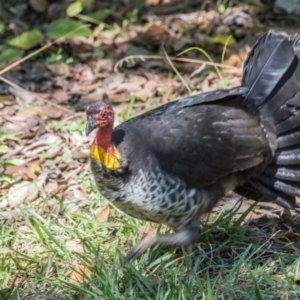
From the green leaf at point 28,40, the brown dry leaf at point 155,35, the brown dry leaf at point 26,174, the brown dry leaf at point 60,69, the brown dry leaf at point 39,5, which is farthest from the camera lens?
the brown dry leaf at point 39,5

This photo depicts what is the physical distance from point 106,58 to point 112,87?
57 centimetres

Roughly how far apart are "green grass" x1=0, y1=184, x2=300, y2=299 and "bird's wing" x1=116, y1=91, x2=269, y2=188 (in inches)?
16.2

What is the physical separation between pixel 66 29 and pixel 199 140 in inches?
101

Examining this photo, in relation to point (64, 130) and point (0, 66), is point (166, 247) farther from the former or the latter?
point (0, 66)

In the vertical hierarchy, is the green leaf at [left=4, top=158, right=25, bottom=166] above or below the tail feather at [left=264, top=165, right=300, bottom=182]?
below

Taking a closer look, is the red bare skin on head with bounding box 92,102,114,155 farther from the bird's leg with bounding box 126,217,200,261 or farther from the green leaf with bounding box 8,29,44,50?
the green leaf with bounding box 8,29,44,50

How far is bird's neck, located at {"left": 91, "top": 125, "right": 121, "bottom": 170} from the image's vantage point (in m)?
4.17

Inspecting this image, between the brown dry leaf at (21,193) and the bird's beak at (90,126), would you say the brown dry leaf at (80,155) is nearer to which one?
the brown dry leaf at (21,193)

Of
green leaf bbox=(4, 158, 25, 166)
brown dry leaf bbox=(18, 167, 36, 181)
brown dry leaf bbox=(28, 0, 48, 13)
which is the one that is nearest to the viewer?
brown dry leaf bbox=(18, 167, 36, 181)

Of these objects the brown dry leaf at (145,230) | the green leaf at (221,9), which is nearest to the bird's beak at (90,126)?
the brown dry leaf at (145,230)

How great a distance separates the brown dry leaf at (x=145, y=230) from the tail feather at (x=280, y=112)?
2.23 ft

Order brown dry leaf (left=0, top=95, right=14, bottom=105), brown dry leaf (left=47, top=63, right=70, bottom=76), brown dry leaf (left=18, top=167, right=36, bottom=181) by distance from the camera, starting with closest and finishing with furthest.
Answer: brown dry leaf (left=18, top=167, right=36, bottom=181) → brown dry leaf (left=0, top=95, right=14, bottom=105) → brown dry leaf (left=47, top=63, right=70, bottom=76)

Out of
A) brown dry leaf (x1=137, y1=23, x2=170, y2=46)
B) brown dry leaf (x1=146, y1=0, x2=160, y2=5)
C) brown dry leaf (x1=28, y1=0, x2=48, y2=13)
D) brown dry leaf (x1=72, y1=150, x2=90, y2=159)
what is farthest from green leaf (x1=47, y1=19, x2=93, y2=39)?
brown dry leaf (x1=146, y1=0, x2=160, y2=5)

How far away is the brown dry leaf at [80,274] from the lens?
415 cm
